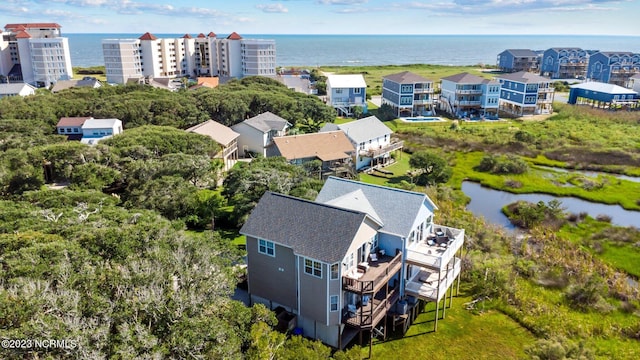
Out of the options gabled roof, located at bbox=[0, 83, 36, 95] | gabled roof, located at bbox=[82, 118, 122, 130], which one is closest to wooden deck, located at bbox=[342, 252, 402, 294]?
gabled roof, located at bbox=[82, 118, 122, 130]

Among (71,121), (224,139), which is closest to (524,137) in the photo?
(224,139)

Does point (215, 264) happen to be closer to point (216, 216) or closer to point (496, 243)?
point (216, 216)

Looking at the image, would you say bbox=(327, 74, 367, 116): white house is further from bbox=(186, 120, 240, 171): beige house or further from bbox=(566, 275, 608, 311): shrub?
bbox=(566, 275, 608, 311): shrub

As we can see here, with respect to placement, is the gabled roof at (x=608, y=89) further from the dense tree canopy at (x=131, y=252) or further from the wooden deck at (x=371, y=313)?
the wooden deck at (x=371, y=313)

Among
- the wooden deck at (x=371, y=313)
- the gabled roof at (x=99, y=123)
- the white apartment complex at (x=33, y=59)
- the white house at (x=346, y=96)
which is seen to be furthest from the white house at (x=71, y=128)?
the white apartment complex at (x=33, y=59)

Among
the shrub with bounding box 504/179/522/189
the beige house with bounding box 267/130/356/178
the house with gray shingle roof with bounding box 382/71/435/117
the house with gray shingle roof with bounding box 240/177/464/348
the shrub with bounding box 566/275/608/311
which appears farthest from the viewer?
the house with gray shingle roof with bounding box 382/71/435/117

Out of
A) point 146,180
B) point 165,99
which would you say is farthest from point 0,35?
point 146,180
